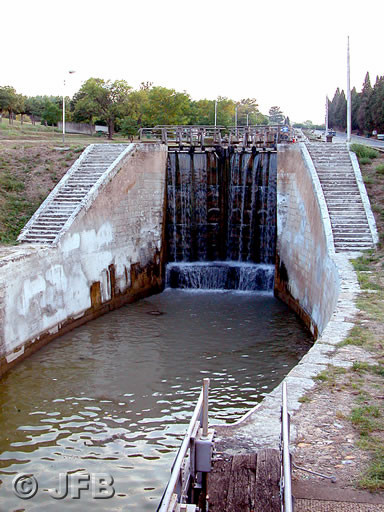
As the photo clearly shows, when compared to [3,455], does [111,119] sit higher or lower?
higher

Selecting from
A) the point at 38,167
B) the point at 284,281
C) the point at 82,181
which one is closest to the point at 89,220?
the point at 82,181

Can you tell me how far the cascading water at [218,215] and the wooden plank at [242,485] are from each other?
15473 mm

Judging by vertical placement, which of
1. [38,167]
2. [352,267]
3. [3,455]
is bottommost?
[3,455]

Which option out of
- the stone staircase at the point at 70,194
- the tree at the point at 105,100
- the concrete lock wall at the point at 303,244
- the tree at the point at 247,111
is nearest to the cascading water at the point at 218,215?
the concrete lock wall at the point at 303,244

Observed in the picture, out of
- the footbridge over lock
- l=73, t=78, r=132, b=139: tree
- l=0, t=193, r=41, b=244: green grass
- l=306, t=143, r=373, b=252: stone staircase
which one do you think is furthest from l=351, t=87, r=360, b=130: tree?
l=0, t=193, r=41, b=244: green grass

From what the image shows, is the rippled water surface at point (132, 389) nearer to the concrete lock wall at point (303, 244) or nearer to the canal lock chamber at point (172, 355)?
the canal lock chamber at point (172, 355)

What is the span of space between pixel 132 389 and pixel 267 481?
6.74 m

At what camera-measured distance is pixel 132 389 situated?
36.6 ft

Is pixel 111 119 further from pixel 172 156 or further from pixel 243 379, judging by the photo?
pixel 243 379

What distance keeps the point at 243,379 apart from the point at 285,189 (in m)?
9.17

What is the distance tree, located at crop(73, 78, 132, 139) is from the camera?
131ft

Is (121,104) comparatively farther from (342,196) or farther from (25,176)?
(342,196)

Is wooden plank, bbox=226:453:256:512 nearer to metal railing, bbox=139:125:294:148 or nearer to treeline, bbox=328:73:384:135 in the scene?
metal railing, bbox=139:125:294:148

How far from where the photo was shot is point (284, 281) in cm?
1853
